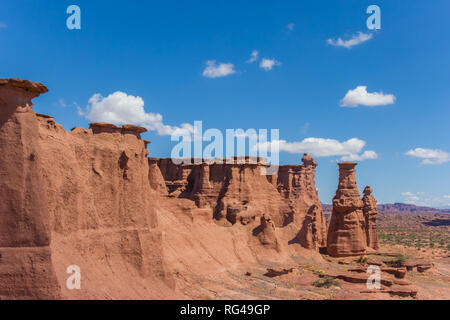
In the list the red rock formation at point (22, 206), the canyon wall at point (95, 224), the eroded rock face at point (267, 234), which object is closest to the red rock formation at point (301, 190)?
the eroded rock face at point (267, 234)

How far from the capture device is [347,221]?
4550 cm

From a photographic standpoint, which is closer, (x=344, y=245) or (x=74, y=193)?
(x=74, y=193)

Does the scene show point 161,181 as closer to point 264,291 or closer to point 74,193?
point 264,291

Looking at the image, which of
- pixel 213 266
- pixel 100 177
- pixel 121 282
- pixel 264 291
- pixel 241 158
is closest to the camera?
pixel 121 282

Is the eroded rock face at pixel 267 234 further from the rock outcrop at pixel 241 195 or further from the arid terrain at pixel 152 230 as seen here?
the rock outcrop at pixel 241 195

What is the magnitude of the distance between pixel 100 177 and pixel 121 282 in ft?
17.3

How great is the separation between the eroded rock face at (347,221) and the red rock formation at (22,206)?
3770cm

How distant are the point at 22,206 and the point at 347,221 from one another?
39.1 m

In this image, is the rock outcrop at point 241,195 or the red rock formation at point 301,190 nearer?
the rock outcrop at point 241,195

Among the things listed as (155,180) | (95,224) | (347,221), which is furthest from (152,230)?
(347,221)

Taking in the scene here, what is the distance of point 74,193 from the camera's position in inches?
682

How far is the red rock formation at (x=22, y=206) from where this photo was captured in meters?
12.7

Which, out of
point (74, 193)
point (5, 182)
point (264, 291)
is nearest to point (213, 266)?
point (264, 291)

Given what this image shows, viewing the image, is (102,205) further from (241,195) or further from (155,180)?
(241,195)
